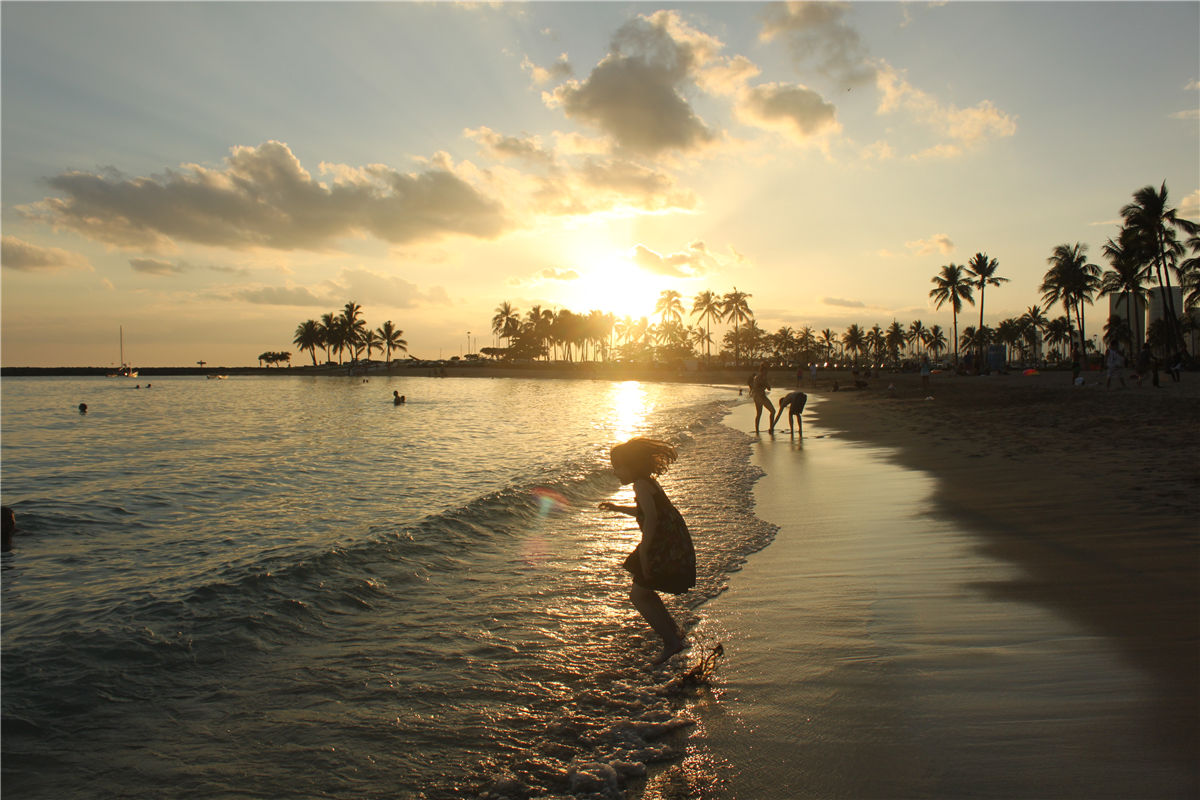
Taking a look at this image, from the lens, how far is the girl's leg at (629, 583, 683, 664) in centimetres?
440

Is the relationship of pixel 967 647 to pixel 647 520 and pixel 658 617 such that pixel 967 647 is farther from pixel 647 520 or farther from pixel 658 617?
pixel 647 520

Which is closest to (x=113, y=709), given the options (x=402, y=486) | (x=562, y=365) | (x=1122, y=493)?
(x=402, y=486)

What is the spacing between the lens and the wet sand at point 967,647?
2.97m

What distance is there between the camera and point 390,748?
3555 mm

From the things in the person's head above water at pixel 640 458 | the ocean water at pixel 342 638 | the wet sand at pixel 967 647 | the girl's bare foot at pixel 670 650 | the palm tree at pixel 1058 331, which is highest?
the palm tree at pixel 1058 331

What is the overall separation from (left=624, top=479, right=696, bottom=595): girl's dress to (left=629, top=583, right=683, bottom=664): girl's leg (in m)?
0.14

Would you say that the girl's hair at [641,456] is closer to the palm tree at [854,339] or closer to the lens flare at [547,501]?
the lens flare at [547,501]

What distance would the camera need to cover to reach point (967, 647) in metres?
4.21

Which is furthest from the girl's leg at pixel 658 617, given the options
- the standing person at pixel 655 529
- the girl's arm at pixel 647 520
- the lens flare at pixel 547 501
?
the lens flare at pixel 547 501

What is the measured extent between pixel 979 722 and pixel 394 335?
160 metres

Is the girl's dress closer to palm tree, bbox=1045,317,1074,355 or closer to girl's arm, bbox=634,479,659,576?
girl's arm, bbox=634,479,659,576

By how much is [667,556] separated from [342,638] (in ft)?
9.12

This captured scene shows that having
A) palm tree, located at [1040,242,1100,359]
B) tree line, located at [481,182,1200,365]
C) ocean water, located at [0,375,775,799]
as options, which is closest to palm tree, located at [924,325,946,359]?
tree line, located at [481,182,1200,365]

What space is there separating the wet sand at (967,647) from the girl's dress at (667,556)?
0.67 m
